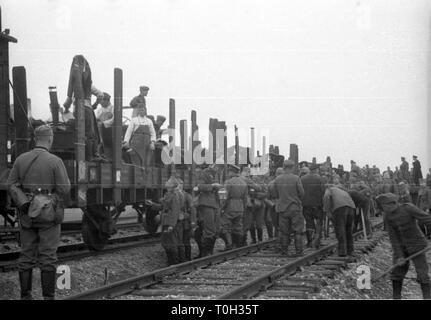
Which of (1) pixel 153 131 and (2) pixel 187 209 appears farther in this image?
(1) pixel 153 131

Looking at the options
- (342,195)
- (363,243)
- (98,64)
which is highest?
(98,64)

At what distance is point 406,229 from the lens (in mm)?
7219

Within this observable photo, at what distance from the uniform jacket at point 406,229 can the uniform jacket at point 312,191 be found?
13.6ft

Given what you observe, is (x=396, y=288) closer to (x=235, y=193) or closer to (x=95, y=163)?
(x=95, y=163)

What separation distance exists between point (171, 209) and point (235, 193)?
1926 millimetres

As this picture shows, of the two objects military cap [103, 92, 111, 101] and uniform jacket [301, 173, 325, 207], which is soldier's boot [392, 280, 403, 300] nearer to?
uniform jacket [301, 173, 325, 207]

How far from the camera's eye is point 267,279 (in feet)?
26.8

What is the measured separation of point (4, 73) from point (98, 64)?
1209 millimetres

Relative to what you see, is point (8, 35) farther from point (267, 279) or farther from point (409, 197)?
point (409, 197)

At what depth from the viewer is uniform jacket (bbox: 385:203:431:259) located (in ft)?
23.6

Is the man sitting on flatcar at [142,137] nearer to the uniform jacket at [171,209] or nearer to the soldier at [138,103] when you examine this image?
the soldier at [138,103]

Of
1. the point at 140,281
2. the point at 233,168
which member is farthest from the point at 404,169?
the point at 233,168
